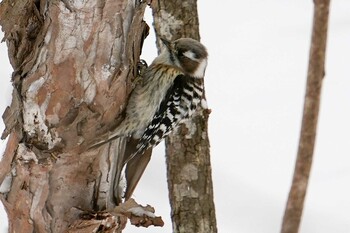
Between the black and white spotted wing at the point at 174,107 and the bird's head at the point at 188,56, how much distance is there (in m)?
0.03

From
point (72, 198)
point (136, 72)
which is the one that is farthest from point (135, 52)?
point (72, 198)

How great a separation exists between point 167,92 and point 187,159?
1.61ft

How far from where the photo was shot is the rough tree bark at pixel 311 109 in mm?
2035

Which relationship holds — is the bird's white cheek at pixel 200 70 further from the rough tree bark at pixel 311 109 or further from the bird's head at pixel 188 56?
the rough tree bark at pixel 311 109

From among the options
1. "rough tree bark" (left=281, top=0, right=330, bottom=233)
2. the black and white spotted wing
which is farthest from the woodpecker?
"rough tree bark" (left=281, top=0, right=330, bottom=233)

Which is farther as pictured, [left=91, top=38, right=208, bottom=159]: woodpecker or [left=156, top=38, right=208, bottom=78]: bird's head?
[left=156, top=38, right=208, bottom=78]: bird's head

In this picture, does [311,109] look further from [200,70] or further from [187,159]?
[187,159]

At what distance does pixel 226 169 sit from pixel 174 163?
1650mm

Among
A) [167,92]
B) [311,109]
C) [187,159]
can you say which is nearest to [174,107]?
[167,92]

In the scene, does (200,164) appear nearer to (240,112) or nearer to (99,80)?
(99,80)

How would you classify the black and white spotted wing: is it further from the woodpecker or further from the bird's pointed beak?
the bird's pointed beak

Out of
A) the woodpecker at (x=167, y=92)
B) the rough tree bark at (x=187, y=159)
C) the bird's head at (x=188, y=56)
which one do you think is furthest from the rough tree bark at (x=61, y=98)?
the rough tree bark at (x=187, y=159)

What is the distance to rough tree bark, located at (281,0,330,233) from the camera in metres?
2.04

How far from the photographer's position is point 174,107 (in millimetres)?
2846
